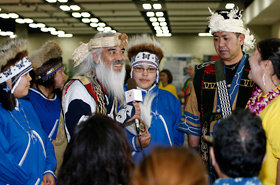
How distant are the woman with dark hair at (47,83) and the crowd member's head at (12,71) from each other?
829 millimetres

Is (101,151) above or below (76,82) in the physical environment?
below

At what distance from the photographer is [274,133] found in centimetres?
155

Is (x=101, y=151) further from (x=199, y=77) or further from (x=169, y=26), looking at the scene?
(x=169, y=26)

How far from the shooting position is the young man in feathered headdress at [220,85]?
7.34ft

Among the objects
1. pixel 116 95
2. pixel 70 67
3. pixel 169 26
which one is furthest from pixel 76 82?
pixel 70 67

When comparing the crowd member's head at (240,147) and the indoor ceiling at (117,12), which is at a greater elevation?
the indoor ceiling at (117,12)

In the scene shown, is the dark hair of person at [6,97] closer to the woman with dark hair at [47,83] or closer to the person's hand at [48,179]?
the person's hand at [48,179]

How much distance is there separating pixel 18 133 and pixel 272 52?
1649mm

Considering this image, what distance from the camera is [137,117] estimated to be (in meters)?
2.07

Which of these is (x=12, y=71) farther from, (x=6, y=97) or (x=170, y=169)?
(x=170, y=169)

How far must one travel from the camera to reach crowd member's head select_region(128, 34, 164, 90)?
8.38 ft

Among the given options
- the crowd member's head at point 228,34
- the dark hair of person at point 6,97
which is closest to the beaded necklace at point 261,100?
the crowd member's head at point 228,34

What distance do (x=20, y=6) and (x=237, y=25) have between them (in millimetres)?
7780

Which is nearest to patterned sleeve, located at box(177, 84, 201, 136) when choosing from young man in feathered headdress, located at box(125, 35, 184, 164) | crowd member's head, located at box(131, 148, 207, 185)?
young man in feathered headdress, located at box(125, 35, 184, 164)
